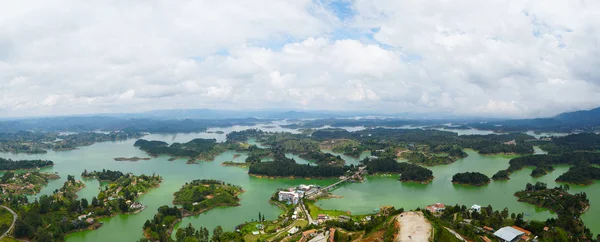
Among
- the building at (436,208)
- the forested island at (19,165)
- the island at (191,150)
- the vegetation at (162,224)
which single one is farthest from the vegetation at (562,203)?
the forested island at (19,165)

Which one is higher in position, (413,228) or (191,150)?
(413,228)

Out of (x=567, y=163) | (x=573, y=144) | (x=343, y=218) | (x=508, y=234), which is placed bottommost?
(x=343, y=218)

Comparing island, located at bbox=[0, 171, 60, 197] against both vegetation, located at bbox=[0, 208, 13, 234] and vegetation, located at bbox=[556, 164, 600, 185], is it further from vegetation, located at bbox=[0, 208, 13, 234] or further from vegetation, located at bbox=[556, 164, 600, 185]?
vegetation, located at bbox=[556, 164, 600, 185]

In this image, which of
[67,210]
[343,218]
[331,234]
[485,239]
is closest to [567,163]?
[485,239]

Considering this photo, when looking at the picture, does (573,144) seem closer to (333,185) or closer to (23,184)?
(333,185)

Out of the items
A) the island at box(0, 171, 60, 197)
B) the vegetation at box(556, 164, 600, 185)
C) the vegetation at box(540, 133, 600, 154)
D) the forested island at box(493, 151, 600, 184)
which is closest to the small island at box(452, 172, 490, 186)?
the forested island at box(493, 151, 600, 184)

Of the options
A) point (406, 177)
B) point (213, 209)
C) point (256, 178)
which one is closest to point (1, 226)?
point (213, 209)

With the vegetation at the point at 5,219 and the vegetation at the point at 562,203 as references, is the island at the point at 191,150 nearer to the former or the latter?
the vegetation at the point at 5,219
